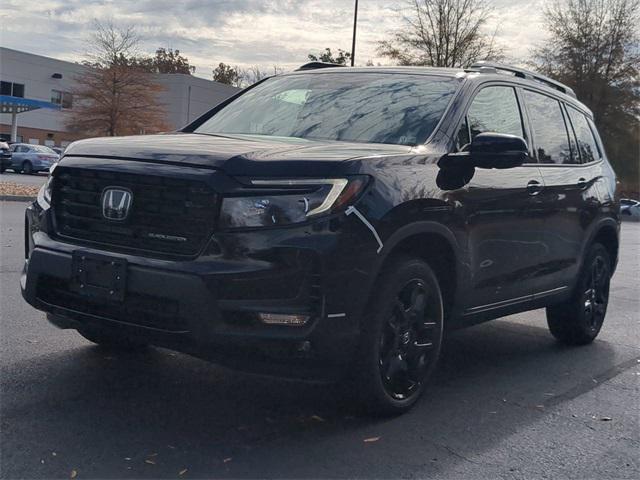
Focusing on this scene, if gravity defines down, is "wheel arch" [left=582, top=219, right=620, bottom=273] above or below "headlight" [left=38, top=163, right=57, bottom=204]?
below

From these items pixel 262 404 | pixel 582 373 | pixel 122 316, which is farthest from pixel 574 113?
pixel 122 316

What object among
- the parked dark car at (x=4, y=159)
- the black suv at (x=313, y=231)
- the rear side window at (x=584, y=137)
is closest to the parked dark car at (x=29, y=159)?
the parked dark car at (x=4, y=159)

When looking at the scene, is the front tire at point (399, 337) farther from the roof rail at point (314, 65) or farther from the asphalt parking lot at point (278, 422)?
the roof rail at point (314, 65)

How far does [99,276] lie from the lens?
382 centimetres

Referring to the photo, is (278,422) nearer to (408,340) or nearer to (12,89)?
(408,340)

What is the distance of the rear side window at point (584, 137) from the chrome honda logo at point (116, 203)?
407 cm

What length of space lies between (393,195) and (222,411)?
1.46 meters

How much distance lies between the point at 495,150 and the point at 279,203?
155 centimetres

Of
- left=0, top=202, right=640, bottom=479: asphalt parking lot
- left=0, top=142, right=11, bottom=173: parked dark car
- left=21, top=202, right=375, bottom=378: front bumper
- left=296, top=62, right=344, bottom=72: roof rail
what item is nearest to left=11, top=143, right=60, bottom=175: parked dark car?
left=0, top=142, right=11, bottom=173: parked dark car

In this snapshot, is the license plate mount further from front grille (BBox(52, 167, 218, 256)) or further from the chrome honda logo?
the chrome honda logo

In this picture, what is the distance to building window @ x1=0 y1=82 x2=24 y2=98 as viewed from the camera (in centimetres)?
6531

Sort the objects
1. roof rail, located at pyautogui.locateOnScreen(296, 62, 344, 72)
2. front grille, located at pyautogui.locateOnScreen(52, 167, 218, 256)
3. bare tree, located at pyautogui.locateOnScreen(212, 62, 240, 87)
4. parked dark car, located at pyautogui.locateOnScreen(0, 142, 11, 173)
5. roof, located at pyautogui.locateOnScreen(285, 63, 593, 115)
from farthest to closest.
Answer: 1. bare tree, located at pyautogui.locateOnScreen(212, 62, 240, 87)
2. parked dark car, located at pyautogui.locateOnScreen(0, 142, 11, 173)
3. roof rail, located at pyautogui.locateOnScreen(296, 62, 344, 72)
4. roof, located at pyautogui.locateOnScreen(285, 63, 593, 115)
5. front grille, located at pyautogui.locateOnScreen(52, 167, 218, 256)

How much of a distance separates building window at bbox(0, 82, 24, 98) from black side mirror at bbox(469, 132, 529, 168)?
6707cm

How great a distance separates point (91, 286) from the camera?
12.6 ft
